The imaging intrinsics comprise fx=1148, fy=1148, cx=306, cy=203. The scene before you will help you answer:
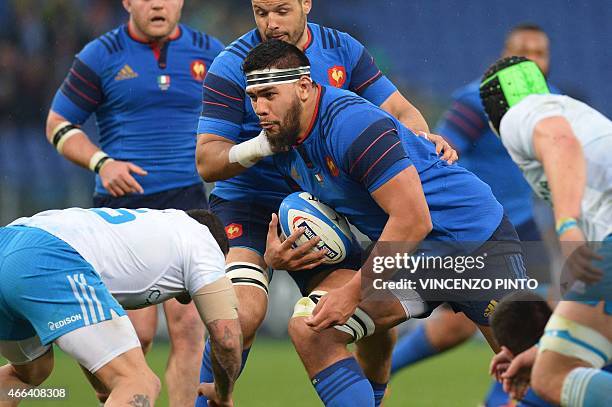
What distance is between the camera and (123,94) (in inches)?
297

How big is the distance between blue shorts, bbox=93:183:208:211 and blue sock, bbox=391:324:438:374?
167 centimetres

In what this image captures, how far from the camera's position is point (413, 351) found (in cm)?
776

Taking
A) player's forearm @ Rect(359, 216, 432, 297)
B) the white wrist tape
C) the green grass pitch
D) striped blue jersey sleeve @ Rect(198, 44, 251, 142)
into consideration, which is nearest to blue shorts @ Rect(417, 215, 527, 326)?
player's forearm @ Rect(359, 216, 432, 297)

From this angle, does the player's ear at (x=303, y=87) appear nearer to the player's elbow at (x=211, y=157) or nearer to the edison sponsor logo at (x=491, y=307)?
the player's elbow at (x=211, y=157)

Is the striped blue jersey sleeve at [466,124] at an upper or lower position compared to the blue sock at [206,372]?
upper

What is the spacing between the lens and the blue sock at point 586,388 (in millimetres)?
4461

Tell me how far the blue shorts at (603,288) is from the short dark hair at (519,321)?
1.04 ft

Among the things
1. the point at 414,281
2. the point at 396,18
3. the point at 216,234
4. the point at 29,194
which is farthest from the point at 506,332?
the point at 396,18

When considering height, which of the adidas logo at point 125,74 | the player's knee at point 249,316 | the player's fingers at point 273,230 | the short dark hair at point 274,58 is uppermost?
the short dark hair at point 274,58

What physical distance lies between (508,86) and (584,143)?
523 millimetres

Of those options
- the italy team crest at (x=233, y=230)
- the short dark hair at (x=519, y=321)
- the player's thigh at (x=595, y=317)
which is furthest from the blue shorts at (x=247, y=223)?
the player's thigh at (x=595, y=317)

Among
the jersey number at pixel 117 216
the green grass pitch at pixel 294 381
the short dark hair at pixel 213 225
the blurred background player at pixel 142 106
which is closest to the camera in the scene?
the jersey number at pixel 117 216

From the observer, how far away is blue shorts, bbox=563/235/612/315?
15.3 ft

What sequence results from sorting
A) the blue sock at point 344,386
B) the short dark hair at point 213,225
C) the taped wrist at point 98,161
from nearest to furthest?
the blue sock at point 344,386 → the short dark hair at point 213,225 → the taped wrist at point 98,161
